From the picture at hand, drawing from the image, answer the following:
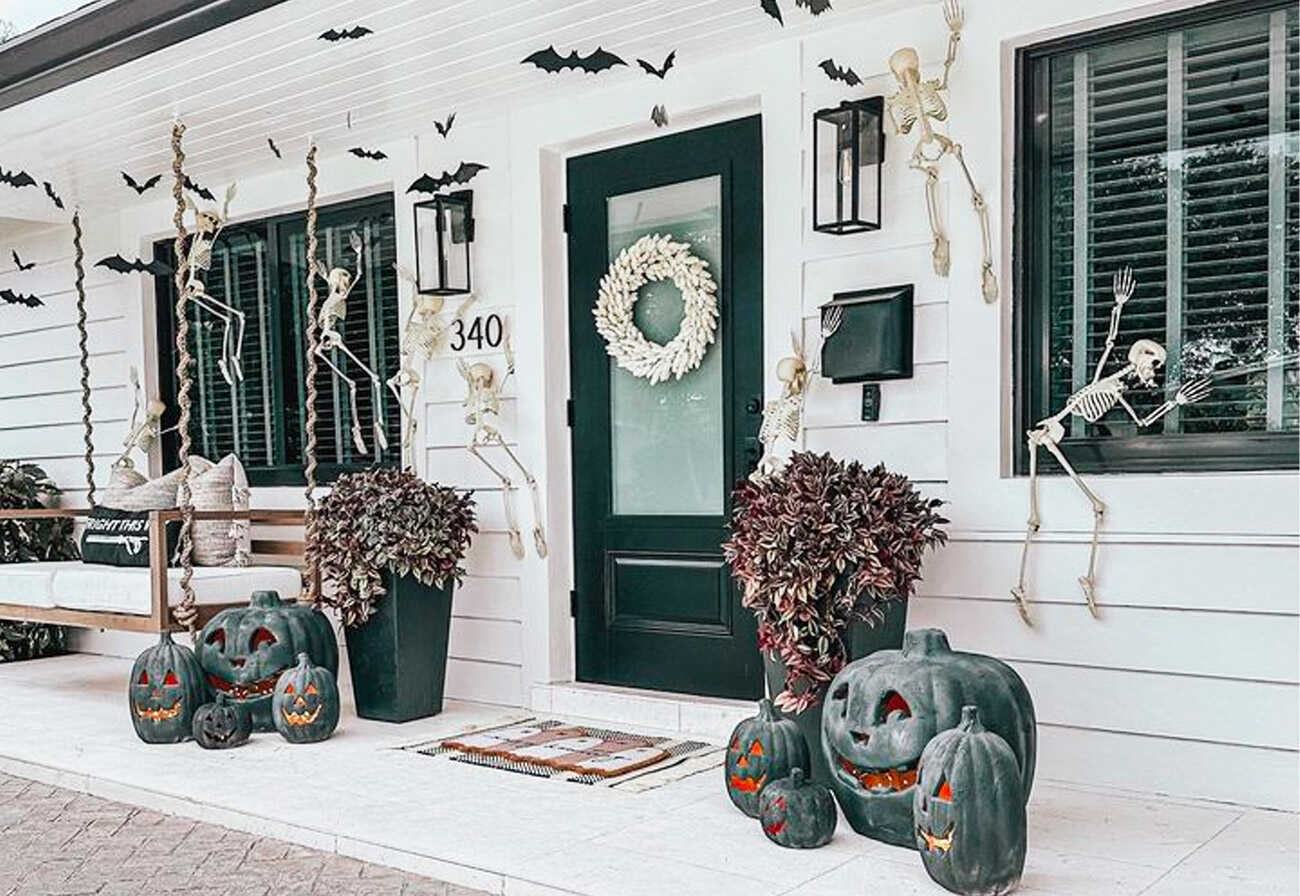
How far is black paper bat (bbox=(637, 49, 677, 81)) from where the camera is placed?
14.0 ft

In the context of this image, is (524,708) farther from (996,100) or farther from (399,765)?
(996,100)

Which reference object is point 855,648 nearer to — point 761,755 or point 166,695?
point 761,755

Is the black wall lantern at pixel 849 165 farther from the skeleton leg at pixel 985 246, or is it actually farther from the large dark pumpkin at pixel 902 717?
the large dark pumpkin at pixel 902 717

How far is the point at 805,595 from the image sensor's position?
11.4 feet

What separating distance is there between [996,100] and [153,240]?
4.58 meters

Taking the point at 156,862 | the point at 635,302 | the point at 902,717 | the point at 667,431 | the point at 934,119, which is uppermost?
the point at 934,119

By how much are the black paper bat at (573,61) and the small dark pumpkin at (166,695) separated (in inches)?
93.8

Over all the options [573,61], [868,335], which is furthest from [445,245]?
[868,335]

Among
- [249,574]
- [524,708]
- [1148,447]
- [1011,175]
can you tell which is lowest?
[524,708]

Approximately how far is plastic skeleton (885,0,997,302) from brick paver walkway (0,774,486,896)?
2280mm

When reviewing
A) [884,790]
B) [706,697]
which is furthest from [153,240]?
[884,790]

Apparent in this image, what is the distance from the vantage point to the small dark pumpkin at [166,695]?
4.39m

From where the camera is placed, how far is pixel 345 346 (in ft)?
18.9

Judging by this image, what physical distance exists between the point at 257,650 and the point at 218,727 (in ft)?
1.01
